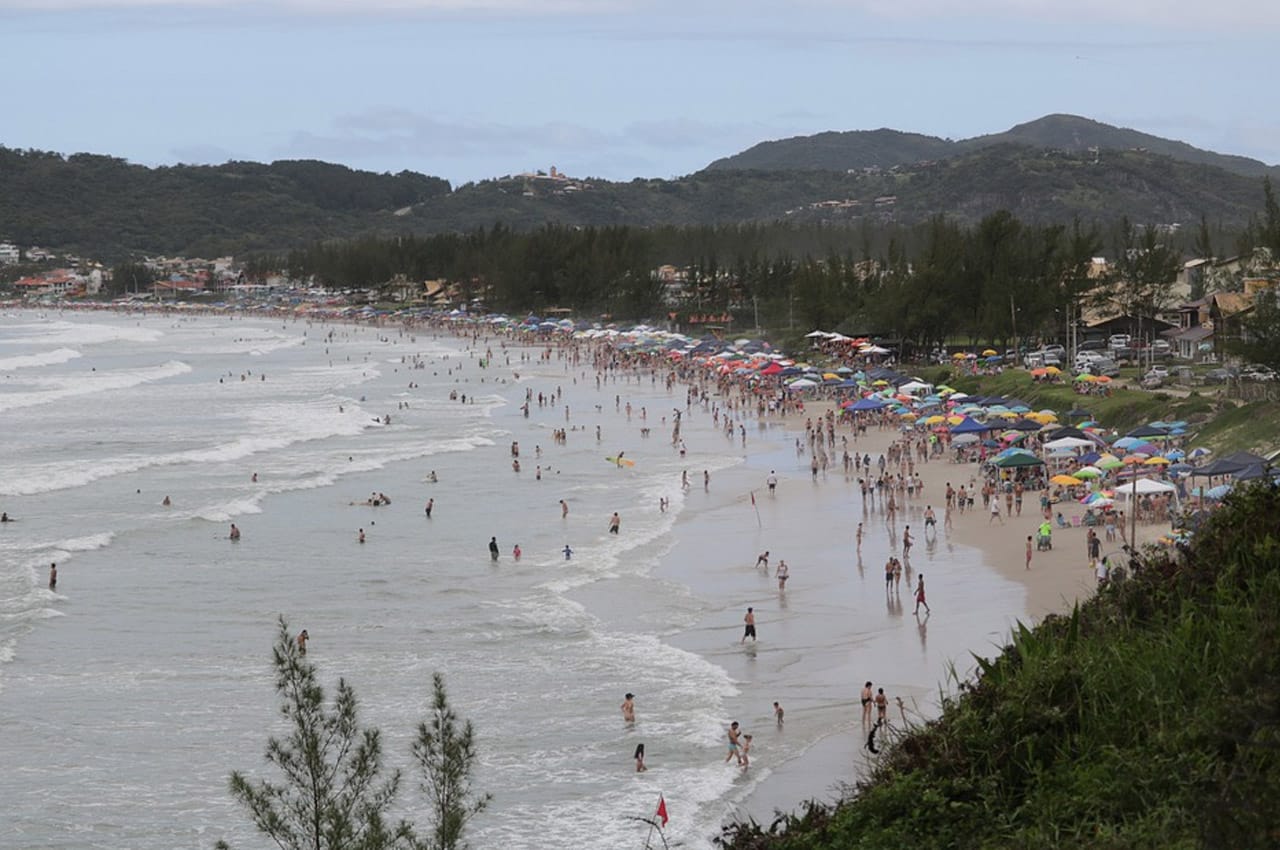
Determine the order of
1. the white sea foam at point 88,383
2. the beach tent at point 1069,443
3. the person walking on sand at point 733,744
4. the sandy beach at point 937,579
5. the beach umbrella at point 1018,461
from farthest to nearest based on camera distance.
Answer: the white sea foam at point 88,383, the beach tent at point 1069,443, the beach umbrella at point 1018,461, the person walking on sand at point 733,744, the sandy beach at point 937,579

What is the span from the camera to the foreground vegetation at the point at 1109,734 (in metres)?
8.85

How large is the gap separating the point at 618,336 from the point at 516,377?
14.8 meters

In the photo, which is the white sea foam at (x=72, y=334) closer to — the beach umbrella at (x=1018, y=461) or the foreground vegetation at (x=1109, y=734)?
the beach umbrella at (x=1018, y=461)

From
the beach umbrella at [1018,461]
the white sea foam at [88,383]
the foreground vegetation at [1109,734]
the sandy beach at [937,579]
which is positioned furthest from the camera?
the white sea foam at [88,383]

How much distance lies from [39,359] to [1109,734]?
90888 millimetres

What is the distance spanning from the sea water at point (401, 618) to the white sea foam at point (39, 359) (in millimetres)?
36413

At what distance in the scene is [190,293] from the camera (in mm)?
189250

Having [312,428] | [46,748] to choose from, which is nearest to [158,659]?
[46,748]

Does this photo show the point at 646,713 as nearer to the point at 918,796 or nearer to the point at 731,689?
the point at 731,689

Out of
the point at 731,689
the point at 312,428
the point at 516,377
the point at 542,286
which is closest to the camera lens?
the point at 731,689

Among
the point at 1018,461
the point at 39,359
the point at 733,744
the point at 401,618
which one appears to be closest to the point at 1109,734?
the point at 733,744

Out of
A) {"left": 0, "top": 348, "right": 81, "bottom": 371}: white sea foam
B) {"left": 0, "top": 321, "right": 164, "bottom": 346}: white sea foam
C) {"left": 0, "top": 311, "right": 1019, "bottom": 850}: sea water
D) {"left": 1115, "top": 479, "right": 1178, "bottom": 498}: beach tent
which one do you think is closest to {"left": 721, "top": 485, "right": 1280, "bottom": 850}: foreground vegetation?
{"left": 0, "top": 311, "right": 1019, "bottom": 850}: sea water

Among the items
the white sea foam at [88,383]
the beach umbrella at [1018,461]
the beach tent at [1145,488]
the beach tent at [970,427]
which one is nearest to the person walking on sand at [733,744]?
the beach tent at [1145,488]

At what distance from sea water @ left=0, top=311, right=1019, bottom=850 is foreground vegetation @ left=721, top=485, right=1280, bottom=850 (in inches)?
218
